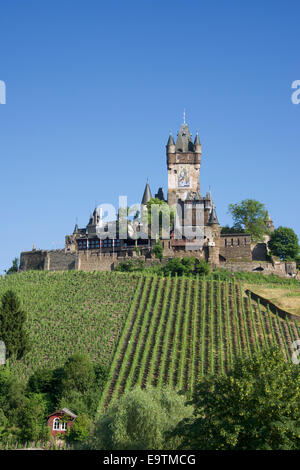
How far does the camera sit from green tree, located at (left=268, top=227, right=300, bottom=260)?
9088 cm

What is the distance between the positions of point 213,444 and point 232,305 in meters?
39.0

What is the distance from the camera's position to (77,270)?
85312 mm

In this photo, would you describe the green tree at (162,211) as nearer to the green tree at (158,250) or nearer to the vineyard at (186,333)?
the green tree at (158,250)

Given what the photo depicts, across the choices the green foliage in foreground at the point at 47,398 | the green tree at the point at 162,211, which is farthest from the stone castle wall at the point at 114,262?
the green foliage in foreground at the point at 47,398

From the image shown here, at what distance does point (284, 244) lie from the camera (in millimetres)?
91688

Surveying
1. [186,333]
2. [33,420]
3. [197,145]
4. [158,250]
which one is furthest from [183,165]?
[33,420]

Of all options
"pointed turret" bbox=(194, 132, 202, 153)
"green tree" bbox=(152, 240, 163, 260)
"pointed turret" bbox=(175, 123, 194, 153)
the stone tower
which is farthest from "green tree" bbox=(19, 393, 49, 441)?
"pointed turret" bbox=(175, 123, 194, 153)

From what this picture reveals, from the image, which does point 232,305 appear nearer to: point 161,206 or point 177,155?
point 161,206

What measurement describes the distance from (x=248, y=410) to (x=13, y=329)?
3190 centimetres

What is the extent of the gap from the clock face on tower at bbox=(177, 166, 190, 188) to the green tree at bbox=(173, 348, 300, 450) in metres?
68.8

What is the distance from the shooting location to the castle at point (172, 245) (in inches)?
3403

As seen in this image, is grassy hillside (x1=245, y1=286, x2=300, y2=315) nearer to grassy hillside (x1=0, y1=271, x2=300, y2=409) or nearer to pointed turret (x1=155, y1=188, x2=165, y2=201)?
grassy hillside (x1=0, y1=271, x2=300, y2=409)

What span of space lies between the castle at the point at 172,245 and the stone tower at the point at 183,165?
144 inches

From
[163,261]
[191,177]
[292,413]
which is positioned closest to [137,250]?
[163,261]
